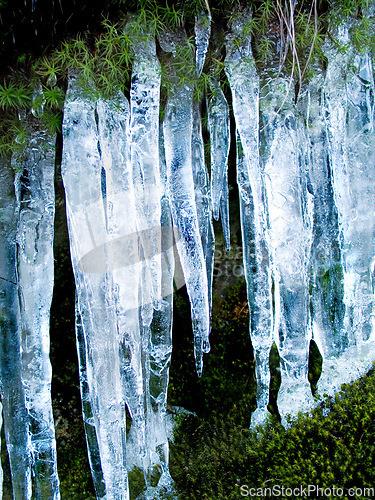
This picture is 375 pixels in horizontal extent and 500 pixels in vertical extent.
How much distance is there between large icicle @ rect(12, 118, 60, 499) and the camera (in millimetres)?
3100

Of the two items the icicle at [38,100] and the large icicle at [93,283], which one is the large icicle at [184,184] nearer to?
the large icicle at [93,283]

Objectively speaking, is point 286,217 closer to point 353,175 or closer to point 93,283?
point 353,175

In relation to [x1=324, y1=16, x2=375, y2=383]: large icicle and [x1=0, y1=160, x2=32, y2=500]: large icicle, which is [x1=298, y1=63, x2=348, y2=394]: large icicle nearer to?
[x1=324, y1=16, x2=375, y2=383]: large icicle

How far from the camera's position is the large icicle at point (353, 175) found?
3.52 meters

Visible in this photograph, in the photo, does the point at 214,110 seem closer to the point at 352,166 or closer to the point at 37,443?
the point at 352,166

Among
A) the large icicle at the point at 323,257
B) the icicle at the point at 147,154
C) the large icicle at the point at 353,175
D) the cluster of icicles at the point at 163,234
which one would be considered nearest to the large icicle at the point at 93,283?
the cluster of icicles at the point at 163,234

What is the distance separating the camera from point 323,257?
376cm

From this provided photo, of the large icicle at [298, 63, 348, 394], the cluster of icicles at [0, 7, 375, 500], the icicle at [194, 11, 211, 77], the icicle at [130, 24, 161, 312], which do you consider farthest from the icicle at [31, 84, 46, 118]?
the large icicle at [298, 63, 348, 394]

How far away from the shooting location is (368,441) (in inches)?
117

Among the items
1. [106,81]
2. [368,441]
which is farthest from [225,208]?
[368,441]

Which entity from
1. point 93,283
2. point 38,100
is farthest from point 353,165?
point 38,100

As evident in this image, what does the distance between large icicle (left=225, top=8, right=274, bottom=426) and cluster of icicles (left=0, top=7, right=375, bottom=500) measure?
1 cm

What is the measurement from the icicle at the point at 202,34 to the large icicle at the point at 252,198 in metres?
0.22

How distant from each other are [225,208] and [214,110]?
2.48ft
